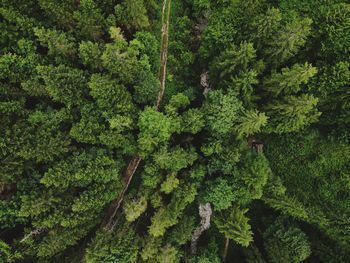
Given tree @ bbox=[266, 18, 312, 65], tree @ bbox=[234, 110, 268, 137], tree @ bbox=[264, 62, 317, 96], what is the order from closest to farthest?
tree @ bbox=[264, 62, 317, 96]
tree @ bbox=[266, 18, 312, 65]
tree @ bbox=[234, 110, 268, 137]

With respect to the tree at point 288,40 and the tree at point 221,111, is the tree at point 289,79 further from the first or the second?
the tree at point 221,111

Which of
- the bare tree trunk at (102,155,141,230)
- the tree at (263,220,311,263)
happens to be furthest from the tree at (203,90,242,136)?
the tree at (263,220,311,263)

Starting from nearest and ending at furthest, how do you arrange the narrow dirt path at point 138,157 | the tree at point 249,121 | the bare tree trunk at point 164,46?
the tree at point 249,121 → the narrow dirt path at point 138,157 → the bare tree trunk at point 164,46

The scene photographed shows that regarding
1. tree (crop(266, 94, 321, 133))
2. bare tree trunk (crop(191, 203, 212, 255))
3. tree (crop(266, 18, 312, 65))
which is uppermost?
tree (crop(266, 18, 312, 65))

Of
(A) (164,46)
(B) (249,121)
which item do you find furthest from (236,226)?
(A) (164,46)

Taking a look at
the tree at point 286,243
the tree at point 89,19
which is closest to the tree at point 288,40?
the tree at point 89,19

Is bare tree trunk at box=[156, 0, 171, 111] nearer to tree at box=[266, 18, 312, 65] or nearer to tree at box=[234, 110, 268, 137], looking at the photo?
tree at box=[234, 110, 268, 137]
